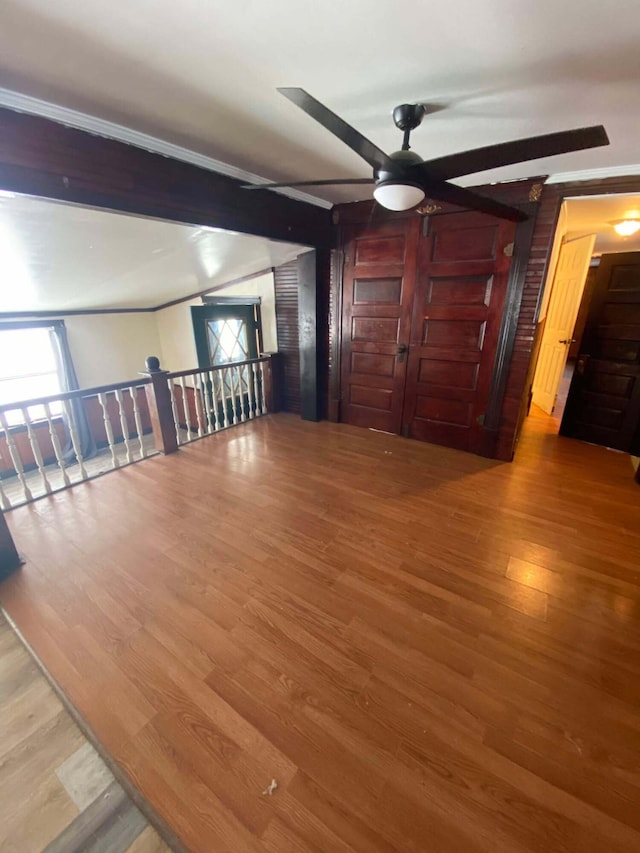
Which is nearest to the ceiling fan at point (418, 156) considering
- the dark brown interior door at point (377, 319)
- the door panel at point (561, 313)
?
the dark brown interior door at point (377, 319)

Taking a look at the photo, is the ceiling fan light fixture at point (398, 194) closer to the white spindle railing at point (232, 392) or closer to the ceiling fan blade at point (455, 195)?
the ceiling fan blade at point (455, 195)

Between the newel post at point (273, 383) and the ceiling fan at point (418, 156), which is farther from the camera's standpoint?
the newel post at point (273, 383)

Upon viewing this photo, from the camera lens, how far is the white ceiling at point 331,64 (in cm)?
110

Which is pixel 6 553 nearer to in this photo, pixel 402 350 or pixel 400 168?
pixel 400 168

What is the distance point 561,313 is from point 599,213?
1.40 meters

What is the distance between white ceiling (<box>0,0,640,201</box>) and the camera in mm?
1100

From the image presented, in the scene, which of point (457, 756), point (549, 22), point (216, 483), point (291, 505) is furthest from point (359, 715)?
point (549, 22)

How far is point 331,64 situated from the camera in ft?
4.47

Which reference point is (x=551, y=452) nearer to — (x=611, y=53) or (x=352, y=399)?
(x=352, y=399)

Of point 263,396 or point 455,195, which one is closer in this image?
point 455,195

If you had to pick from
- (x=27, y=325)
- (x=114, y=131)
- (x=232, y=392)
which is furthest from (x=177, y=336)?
(x=114, y=131)

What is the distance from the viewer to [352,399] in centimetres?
393

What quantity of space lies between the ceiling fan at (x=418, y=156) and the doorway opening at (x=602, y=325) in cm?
182

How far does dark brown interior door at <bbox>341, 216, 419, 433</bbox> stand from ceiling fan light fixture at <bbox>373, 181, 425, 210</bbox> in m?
1.78
